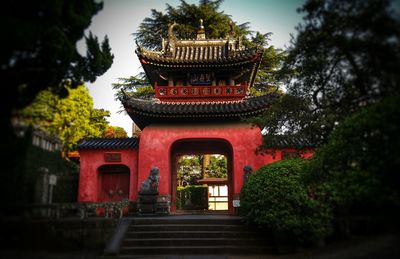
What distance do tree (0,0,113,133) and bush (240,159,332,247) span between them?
15.5 ft

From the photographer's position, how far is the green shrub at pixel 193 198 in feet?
74.0

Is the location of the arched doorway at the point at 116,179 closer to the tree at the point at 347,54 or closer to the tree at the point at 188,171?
the tree at the point at 347,54

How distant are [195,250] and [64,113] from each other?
4611 millimetres

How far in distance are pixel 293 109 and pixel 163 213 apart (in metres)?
5.80

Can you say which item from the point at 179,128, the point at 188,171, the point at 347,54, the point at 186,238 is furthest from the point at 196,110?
the point at 188,171

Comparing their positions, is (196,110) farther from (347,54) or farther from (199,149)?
(347,54)

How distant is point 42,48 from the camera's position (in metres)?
3.64

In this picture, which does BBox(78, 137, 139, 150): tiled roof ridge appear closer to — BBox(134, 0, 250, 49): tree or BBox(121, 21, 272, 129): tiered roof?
BBox(121, 21, 272, 129): tiered roof

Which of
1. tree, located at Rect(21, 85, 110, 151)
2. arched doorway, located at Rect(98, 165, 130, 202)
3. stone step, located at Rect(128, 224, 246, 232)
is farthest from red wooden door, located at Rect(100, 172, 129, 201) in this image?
tree, located at Rect(21, 85, 110, 151)

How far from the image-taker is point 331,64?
528 cm

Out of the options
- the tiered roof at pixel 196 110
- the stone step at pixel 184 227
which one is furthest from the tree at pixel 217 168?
the stone step at pixel 184 227

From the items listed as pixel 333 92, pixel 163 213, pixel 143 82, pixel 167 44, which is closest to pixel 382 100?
pixel 333 92

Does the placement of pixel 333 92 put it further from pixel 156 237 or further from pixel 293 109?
pixel 156 237

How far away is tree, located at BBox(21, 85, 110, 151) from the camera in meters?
3.49
